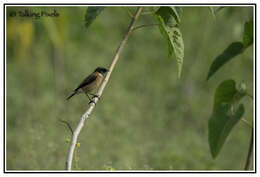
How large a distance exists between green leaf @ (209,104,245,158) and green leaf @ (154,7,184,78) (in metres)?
0.41

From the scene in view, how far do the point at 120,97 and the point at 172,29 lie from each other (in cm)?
640

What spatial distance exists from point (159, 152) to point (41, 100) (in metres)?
3.15

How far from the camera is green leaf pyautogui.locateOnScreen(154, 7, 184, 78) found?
2393 mm

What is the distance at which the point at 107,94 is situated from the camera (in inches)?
353

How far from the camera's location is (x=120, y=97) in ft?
29.0

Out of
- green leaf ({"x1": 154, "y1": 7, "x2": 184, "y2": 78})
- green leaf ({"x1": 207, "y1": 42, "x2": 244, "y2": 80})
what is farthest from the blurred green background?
green leaf ({"x1": 207, "y1": 42, "x2": 244, "y2": 80})

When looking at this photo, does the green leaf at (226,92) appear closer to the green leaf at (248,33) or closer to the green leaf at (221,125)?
the green leaf at (221,125)

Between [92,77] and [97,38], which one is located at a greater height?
[97,38]

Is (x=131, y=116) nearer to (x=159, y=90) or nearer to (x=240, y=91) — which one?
(x=159, y=90)

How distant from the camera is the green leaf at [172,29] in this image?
94.2 inches

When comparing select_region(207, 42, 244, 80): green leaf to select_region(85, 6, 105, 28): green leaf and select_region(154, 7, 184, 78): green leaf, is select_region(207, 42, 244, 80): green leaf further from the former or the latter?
select_region(85, 6, 105, 28): green leaf

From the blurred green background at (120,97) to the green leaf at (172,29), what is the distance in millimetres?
1895

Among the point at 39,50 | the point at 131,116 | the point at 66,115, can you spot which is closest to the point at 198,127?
the point at 131,116

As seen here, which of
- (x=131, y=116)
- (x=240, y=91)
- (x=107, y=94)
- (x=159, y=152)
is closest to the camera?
(x=240, y=91)
